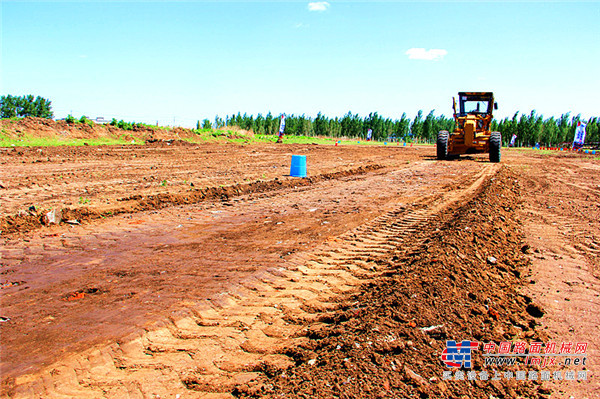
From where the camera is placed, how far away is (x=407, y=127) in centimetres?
8356

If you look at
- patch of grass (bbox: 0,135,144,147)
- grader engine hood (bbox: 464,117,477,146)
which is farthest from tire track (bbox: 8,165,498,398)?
patch of grass (bbox: 0,135,144,147)

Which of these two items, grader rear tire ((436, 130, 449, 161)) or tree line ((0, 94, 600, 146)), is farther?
tree line ((0, 94, 600, 146))

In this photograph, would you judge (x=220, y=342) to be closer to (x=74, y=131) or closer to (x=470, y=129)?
(x=470, y=129)

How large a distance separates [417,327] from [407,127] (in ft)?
280

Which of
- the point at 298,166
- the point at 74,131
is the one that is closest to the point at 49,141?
the point at 74,131

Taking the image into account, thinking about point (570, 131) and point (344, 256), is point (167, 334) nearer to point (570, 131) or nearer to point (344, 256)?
point (344, 256)

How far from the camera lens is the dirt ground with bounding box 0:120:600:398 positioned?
2.62 m

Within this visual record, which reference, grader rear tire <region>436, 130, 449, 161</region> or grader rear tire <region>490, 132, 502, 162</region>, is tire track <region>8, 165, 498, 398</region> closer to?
grader rear tire <region>490, 132, 502, 162</region>

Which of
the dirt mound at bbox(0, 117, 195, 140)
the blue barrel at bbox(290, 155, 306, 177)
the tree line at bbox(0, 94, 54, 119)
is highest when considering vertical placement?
the tree line at bbox(0, 94, 54, 119)

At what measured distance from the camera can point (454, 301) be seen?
11.6 feet

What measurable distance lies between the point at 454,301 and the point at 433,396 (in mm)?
1353

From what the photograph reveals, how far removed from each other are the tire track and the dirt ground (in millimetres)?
15

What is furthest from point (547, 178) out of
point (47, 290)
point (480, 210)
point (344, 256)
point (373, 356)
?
point (47, 290)

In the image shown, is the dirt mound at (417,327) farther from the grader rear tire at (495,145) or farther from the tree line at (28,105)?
the tree line at (28,105)
